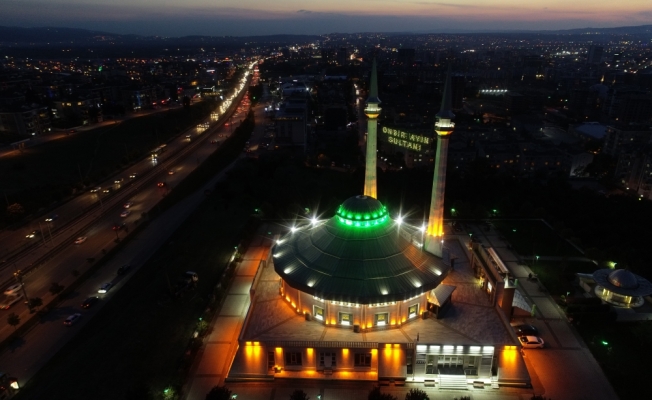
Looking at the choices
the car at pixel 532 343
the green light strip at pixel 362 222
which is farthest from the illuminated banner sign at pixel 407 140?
the car at pixel 532 343

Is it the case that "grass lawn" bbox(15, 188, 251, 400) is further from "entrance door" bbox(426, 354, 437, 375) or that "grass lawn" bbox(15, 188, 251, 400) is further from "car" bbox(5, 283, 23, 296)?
"entrance door" bbox(426, 354, 437, 375)

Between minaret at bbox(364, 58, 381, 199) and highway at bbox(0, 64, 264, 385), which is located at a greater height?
minaret at bbox(364, 58, 381, 199)

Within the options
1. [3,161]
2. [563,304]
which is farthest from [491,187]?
[3,161]

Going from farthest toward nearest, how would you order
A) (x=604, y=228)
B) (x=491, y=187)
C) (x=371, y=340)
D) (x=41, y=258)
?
(x=491, y=187) → (x=604, y=228) → (x=41, y=258) → (x=371, y=340)

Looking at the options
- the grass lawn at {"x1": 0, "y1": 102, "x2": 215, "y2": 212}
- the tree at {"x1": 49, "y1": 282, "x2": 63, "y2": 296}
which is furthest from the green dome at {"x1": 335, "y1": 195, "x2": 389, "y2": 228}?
the grass lawn at {"x1": 0, "y1": 102, "x2": 215, "y2": 212}

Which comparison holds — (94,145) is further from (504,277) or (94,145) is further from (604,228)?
(604,228)

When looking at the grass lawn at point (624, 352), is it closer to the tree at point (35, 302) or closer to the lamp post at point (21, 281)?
the tree at point (35, 302)
